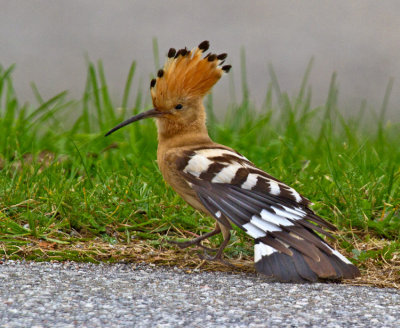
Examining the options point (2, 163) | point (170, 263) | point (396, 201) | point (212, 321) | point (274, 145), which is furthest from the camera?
point (274, 145)

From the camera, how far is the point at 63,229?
13.7 ft

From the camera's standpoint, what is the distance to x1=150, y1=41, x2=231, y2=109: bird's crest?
166 inches

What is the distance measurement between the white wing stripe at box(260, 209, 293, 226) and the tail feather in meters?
0.13

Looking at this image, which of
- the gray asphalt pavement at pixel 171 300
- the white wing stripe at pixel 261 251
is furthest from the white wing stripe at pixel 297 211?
the gray asphalt pavement at pixel 171 300

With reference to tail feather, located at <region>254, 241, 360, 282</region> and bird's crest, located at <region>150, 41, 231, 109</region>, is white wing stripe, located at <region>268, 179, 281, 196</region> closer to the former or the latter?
tail feather, located at <region>254, 241, 360, 282</region>

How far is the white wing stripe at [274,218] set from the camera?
11.8ft

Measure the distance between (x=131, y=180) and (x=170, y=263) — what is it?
0.99 m

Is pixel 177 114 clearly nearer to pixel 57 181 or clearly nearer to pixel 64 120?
pixel 57 181

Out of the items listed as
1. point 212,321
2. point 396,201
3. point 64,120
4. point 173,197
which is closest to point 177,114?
point 173,197

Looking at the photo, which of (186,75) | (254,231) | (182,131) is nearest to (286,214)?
(254,231)

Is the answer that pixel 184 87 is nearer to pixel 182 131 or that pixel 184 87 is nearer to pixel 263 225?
pixel 182 131

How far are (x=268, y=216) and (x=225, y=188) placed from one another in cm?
28

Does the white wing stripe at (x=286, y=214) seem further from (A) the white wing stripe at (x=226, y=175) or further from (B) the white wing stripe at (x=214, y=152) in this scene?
(B) the white wing stripe at (x=214, y=152)

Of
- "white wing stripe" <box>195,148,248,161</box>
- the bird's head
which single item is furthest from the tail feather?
the bird's head
